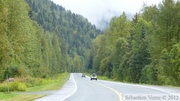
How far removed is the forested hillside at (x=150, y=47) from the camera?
50250mm

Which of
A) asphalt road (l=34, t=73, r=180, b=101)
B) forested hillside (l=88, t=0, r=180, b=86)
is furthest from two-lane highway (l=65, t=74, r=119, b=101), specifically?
forested hillside (l=88, t=0, r=180, b=86)

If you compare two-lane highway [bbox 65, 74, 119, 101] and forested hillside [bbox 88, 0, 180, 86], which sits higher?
forested hillside [bbox 88, 0, 180, 86]

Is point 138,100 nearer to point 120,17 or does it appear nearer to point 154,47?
point 154,47

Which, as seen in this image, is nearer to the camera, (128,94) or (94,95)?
(94,95)

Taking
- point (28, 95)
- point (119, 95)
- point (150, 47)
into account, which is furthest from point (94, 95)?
point (150, 47)

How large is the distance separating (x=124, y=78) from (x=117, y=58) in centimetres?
927

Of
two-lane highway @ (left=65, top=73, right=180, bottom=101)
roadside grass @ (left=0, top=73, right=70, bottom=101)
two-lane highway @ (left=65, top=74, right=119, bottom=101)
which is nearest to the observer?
two-lane highway @ (left=65, top=73, right=180, bottom=101)

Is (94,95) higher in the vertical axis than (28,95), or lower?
higher

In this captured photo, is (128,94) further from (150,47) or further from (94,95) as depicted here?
(150,47)

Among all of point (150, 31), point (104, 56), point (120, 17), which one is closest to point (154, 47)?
point (150, 31)

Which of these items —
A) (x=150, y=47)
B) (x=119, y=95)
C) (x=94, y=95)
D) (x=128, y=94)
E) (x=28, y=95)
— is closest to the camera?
(x=119, y=95)

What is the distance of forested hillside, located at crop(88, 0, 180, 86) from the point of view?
50.2m

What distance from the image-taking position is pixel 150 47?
6341cm

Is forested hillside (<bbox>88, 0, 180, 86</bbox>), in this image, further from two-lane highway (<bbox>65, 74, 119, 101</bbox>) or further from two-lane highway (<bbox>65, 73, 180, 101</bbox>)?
two-lane highway (<bbox>65, 74, 119, 101</bbox>)
